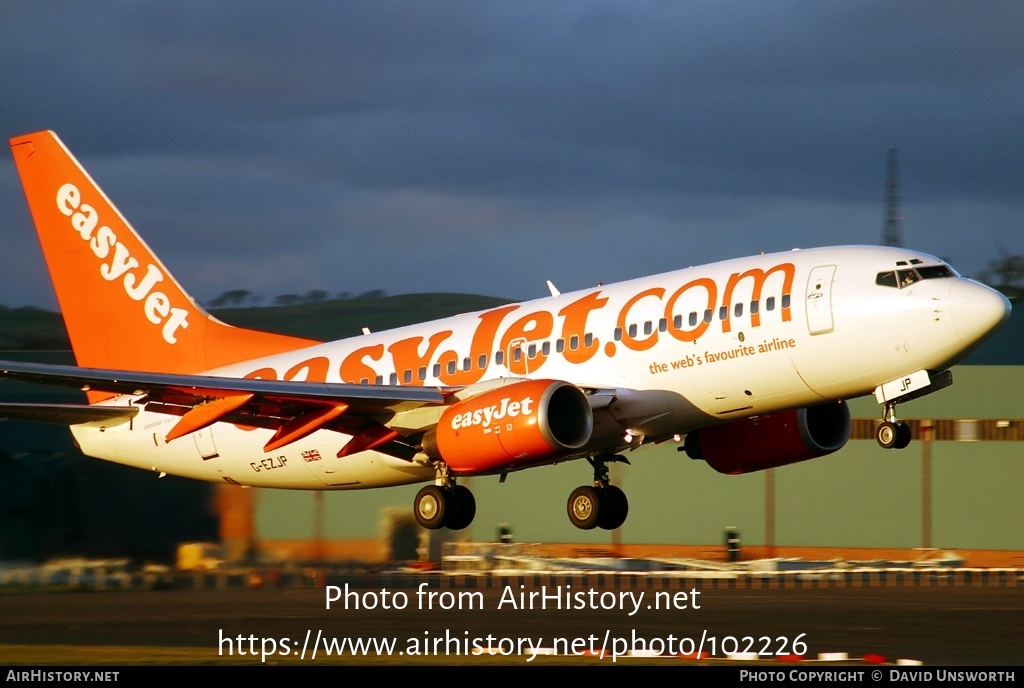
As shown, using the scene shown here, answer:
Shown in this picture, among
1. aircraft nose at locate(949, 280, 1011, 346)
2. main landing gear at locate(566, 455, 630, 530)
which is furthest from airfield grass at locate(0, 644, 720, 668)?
aircraft nose at locate(949, 280, 1011, 346)

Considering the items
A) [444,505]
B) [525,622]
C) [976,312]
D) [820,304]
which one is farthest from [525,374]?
[976,312]

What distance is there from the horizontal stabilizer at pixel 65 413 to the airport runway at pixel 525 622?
159 inches

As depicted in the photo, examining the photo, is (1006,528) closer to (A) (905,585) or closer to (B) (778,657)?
(A) (905,585)

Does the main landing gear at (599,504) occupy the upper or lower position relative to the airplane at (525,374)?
lower

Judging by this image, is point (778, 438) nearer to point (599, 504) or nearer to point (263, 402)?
point (599, 504)

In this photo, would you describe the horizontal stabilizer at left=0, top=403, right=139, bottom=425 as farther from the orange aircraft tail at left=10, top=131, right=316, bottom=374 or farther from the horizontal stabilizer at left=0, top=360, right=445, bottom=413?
the horizontal stabilizer at left=0, top=360, right=445, bottom=413

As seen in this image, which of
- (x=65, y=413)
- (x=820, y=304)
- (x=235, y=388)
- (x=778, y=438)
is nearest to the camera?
(x=820, y=304)

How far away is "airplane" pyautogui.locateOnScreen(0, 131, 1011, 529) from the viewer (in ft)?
80.7

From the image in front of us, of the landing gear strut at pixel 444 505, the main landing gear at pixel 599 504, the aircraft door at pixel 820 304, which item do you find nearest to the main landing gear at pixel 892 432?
the aircraft door at pixel 820 304

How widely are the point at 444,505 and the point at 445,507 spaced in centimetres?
4

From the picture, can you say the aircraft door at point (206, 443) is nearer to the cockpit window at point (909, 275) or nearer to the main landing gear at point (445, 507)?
the main landing gear at point (445, 507)

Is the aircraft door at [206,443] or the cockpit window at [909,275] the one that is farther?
the aircraft door at [206,443]

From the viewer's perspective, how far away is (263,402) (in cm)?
2770

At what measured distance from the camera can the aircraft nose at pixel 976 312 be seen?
2362 centimetres
